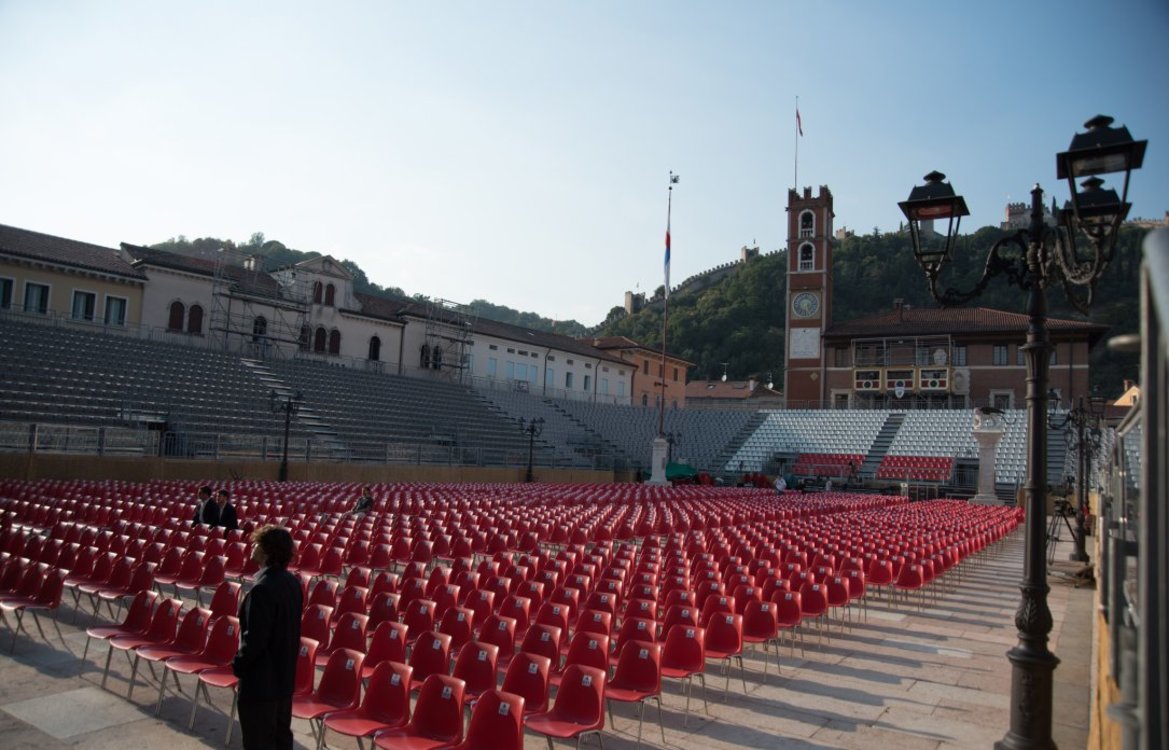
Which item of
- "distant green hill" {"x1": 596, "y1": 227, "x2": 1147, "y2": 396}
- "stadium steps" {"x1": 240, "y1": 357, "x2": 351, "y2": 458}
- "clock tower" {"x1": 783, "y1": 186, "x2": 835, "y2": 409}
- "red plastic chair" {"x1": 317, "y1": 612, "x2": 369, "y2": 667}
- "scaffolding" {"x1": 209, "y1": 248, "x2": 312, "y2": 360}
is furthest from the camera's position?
"distant green hill" {"x1": 596, "y1": 227, "x2": 1147, "y2": 396}

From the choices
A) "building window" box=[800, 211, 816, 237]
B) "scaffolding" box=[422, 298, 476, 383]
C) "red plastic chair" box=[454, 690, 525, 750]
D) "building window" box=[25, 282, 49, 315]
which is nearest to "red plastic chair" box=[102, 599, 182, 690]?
"red plastic chair" box=[454, 690, 525, 750]

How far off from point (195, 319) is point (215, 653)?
136 feet

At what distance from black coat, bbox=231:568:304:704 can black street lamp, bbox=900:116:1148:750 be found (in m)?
4.85

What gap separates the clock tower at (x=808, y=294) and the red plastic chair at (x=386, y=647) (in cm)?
5927

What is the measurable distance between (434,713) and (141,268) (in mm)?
43397

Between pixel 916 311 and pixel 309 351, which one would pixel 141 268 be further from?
pixel 916 311

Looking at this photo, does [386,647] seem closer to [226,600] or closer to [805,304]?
[226,600]

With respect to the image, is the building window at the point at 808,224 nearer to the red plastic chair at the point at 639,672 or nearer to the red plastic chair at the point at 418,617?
the red plastic chair at the point at 418,617

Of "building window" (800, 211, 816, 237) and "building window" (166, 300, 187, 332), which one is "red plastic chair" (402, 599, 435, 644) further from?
"building window" (800, 211, 816, 237)

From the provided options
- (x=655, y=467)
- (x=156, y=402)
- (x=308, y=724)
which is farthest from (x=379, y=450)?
(x=308, y=724)

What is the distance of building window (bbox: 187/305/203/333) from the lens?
42.9 metres

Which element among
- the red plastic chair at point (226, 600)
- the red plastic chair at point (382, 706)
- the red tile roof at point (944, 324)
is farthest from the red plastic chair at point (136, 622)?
the red tile roof at point (944, 324)

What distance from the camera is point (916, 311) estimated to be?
65.3 m

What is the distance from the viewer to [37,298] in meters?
37.2
